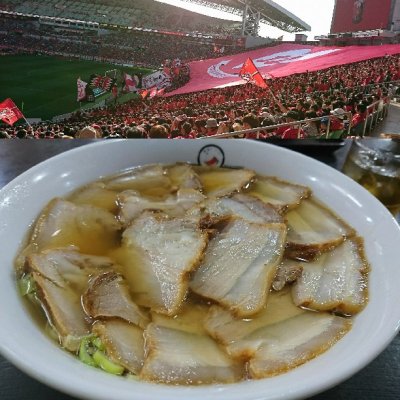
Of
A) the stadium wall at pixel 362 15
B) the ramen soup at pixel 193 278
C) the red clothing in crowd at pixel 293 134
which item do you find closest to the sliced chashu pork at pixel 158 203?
the ramen soup at pixel 193 278

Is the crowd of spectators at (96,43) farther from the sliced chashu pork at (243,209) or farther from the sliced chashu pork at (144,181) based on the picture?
the sliced chashu pork at (243,209)

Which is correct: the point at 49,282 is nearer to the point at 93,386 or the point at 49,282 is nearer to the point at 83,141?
the point at 93,386

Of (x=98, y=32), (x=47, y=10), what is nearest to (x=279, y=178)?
(x=98, y=32)

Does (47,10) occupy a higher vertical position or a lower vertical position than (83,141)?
higher

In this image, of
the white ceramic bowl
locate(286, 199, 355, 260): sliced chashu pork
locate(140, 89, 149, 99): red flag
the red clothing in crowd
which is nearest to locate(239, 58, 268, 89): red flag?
the red clothing in crowd

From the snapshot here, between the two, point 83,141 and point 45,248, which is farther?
point 83,141

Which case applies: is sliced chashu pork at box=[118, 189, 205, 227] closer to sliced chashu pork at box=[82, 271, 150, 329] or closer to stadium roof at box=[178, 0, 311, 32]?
sliced chashu pork at box=[82, 271, 150, 329]
